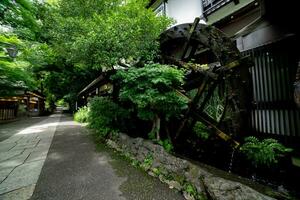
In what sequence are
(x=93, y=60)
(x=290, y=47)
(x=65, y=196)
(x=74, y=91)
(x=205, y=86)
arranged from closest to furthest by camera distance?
1. (x=65, y=196)
2. (x=290, y=47)
3. (x=205, y=86)
4. (x=93, y=60)
5. (x=74, y=91)

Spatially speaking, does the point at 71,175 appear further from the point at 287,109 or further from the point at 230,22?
the point at 230,22

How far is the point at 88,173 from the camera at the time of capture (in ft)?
12.2

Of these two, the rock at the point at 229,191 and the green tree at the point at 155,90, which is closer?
the rock at the point at 229,191

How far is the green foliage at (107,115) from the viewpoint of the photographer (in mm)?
6117

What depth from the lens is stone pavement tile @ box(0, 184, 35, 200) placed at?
2.80 meters

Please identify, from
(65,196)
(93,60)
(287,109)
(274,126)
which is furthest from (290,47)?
(65,196)

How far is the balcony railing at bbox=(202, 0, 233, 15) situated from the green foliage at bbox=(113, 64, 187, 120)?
398 cm

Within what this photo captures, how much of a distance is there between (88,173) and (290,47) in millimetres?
5556

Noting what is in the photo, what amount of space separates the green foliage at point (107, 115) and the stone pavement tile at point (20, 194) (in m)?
3.27

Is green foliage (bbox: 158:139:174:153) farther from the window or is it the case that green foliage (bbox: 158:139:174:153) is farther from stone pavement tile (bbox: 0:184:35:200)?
the window

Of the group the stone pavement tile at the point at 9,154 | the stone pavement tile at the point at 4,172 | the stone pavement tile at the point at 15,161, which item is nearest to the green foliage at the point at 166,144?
the stone pavement tile at the point at 4,172

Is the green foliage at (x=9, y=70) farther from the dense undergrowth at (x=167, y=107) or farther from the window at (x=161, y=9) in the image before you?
the window at (x=161, y=9)

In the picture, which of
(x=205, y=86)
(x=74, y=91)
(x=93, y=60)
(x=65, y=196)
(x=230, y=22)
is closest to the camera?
(x=65, y=196)

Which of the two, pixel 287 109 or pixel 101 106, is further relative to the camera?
pixel 101 106
